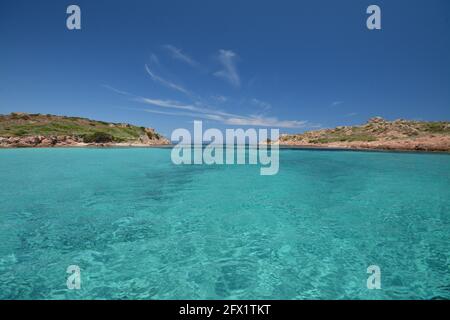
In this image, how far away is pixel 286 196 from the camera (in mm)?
17125

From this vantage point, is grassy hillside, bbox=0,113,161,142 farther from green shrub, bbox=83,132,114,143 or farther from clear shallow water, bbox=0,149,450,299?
clear shallow water, bbox=0,149,450,299

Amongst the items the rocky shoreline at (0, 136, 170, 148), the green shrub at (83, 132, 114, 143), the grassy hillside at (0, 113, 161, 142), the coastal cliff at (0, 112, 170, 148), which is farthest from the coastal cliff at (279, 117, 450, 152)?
the grassy hillside at (0, 113, 161, 142)

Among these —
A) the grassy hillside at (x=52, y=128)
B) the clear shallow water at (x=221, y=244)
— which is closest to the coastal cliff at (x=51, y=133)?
the grassy hillside at (x=52, y=128)

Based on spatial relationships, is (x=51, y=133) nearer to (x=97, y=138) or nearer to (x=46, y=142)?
(x=46, y=142)

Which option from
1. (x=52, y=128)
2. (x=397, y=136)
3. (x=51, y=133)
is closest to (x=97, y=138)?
(x=51, y=133)

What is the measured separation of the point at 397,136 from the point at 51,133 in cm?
11159

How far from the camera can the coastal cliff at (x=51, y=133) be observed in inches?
2479

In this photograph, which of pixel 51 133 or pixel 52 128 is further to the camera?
pixel 52 128

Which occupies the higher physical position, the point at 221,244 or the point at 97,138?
the point at 97,138

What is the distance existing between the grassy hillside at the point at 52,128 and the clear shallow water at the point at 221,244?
6704cm

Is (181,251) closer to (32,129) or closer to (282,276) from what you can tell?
(282,276)

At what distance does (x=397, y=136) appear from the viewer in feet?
263
